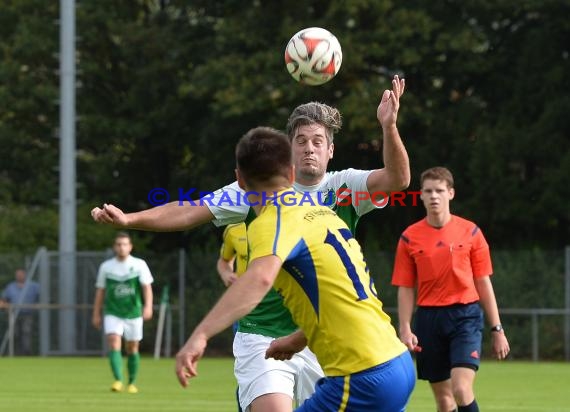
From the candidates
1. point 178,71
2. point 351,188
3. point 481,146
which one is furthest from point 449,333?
point 178,71

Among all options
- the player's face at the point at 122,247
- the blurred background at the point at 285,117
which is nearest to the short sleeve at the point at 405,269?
the player's face at the point at 122,247

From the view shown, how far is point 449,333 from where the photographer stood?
30.6 ft

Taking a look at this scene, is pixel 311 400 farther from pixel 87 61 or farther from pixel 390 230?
pixel 87 61

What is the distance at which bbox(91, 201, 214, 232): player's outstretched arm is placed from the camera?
6.06m

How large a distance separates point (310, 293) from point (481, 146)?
20.7 m

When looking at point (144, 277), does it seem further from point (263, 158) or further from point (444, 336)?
point (263, 158)

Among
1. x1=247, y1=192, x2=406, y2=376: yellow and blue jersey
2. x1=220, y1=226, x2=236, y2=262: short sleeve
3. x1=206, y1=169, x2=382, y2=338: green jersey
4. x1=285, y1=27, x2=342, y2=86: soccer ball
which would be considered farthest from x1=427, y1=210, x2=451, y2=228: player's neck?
x1=247, y1=192, x2=406, y2=376: yellow and blue jersey

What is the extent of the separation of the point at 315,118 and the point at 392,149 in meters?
0.77

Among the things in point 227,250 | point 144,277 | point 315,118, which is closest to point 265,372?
point 315,118

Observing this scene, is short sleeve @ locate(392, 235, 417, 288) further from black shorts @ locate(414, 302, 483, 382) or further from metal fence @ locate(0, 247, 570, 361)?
metal fence @ locate(0, 247, 570, 361)

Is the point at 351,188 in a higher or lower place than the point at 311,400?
higher

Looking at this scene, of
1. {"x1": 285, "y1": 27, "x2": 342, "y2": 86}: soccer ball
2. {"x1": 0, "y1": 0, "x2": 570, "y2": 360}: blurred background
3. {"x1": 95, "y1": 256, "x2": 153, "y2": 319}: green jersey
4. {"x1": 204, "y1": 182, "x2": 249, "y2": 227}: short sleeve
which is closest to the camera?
{"x1": 204, "y1": 182, "x2": 249, "y2": 227}: short sleeve

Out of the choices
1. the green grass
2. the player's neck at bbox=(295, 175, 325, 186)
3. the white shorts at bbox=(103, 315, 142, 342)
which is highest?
the player's neck at bbox=(295, 175, 325, 186)

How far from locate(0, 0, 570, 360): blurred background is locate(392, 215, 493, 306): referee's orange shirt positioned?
13665 millimetres
